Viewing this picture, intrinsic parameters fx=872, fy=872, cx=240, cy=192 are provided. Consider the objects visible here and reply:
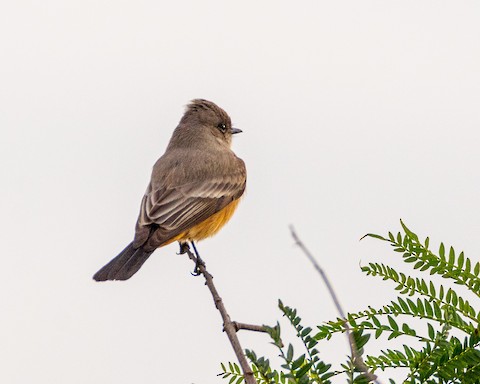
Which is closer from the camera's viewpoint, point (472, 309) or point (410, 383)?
point (410, 383)

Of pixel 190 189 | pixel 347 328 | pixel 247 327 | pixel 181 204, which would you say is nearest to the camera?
pixel 347 328

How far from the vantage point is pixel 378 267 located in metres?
2.12

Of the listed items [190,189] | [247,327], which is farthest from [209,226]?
[247,327]

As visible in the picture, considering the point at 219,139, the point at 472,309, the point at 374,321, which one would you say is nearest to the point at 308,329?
the point at 374,321

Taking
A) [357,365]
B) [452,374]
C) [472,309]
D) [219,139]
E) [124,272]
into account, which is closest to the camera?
[357,365]

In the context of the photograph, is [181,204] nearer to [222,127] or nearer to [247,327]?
[222,127]

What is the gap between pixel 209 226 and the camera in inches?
313

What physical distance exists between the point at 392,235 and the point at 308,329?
0.49 meters

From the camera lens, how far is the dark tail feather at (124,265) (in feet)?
21.5

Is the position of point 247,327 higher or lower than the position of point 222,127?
lower

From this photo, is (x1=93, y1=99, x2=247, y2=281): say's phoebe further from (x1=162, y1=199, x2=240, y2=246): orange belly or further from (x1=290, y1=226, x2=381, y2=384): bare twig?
(x1=290, y1=226, x2=381, y2=384): bare twig

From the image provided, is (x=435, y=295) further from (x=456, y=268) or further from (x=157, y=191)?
(x=157, y=191)

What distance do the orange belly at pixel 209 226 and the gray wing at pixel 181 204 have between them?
6cm

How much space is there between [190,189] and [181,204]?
1.11 feet
